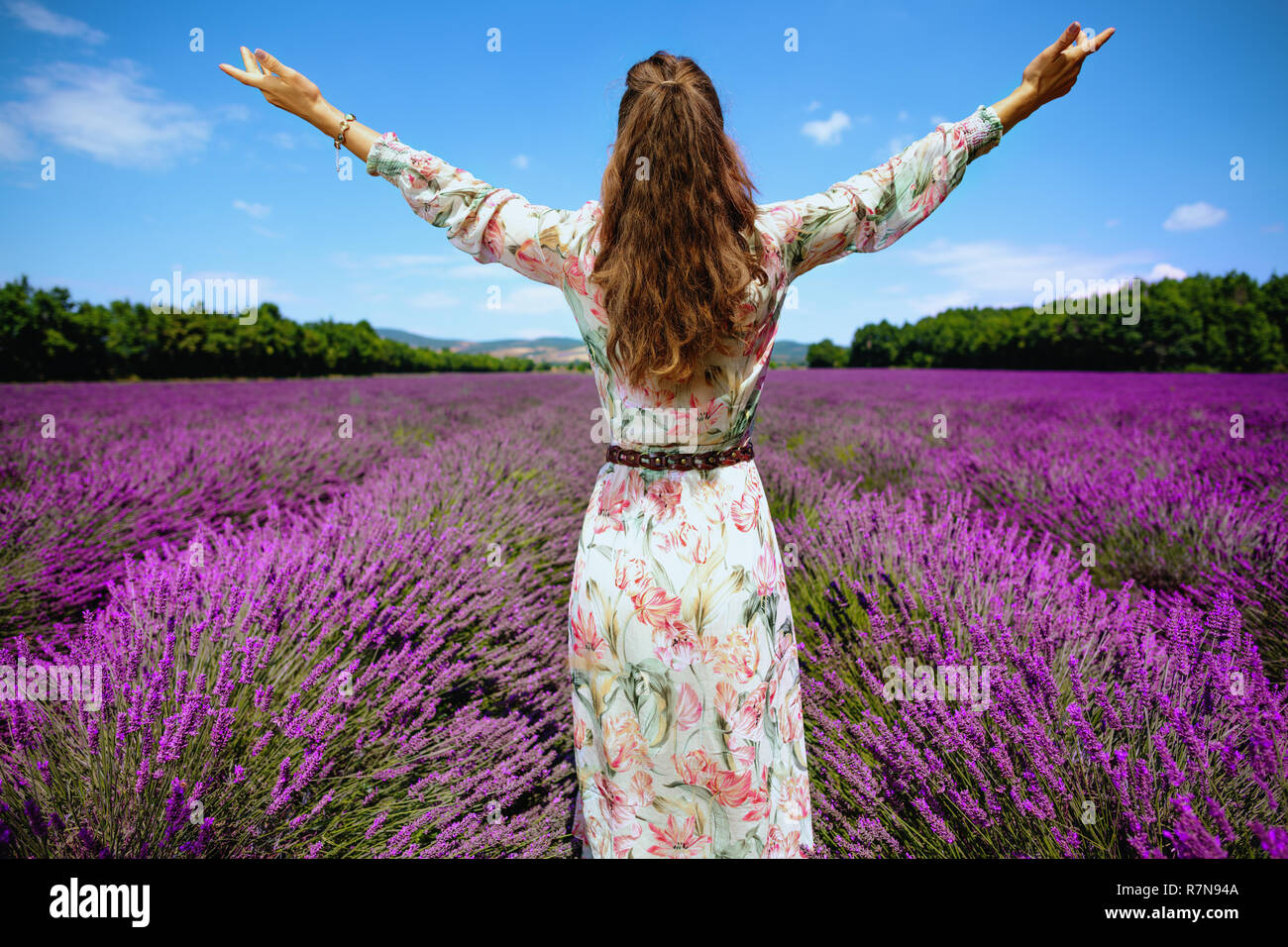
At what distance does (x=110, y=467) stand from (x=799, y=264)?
375 centimetres

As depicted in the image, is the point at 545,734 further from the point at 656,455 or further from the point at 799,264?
the point at 799,264

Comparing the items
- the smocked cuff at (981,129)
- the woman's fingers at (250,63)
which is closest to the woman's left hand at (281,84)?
the woman's fingers at (250,63)

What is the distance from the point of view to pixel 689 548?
986 millimetres

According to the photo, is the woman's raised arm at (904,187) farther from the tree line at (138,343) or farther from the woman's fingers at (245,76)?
the tree line at (138,343)

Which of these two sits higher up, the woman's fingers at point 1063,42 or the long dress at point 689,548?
the woman's fingers at point 1063,42

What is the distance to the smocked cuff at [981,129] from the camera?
100 centimetres

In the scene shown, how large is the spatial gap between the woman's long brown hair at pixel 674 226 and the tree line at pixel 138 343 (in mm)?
37238

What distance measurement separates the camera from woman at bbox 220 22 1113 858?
0.89m

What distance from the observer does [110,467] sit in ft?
9.84

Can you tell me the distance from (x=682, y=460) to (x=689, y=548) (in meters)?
0.16

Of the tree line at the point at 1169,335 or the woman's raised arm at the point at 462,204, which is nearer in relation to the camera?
the woman's raised arm at the point at 462,204

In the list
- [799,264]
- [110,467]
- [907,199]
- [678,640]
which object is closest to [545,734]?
[678,640]

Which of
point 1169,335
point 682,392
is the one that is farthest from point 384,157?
point 1169,335

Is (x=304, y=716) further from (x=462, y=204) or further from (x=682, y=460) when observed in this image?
(x=462, y=204)
